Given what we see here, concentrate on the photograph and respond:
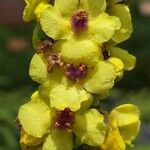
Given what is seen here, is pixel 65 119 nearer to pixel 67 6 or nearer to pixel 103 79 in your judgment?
pixel 103 79

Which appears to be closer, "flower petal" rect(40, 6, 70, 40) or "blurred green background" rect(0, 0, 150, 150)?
"flower petal" rect(40, 6, 70, 40)

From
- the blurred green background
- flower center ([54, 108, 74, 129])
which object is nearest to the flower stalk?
flower center ([54, 108, 74, 129])

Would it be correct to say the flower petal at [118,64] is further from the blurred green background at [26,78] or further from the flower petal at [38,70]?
the blurred green background at [26,78]

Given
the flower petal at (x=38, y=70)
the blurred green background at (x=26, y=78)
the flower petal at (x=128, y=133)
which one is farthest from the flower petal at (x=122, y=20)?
the blurred green background at (x=26, y=78)

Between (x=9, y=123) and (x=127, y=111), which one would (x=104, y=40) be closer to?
(x=127, y=111)

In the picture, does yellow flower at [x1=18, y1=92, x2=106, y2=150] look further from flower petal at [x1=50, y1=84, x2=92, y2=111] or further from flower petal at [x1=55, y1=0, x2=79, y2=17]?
flower petal at [x1=55, y1=0, x2=79, y2=17]

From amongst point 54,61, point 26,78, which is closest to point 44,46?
point 54,61

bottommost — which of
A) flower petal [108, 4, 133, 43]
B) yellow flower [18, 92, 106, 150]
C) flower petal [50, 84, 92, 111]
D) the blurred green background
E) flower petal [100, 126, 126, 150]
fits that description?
the blurred green background
